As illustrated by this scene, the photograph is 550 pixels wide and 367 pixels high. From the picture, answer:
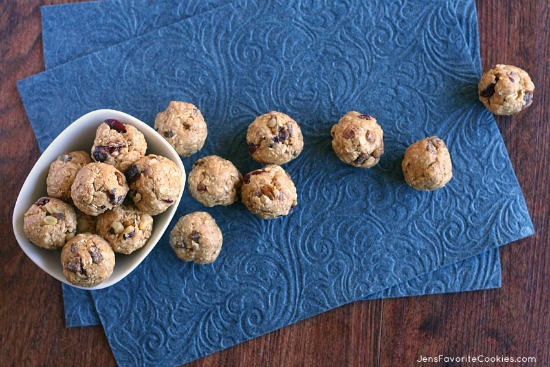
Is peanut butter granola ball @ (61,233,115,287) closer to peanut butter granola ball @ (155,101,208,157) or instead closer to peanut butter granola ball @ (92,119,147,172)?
peanut butter granola ball @ (92,119,147,172)

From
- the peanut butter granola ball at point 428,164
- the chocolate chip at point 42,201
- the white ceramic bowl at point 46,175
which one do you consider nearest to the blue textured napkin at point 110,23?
the peanut butter granola ball at point 428,164

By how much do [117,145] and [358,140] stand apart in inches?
23.6

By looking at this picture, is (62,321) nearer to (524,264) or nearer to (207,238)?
(207,238)

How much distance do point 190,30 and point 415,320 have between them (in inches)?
41.4

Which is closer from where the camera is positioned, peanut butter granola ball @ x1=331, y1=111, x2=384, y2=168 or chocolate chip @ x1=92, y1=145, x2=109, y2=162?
chocolate chip @ x1=92, y1=145, x2=109, y2=162

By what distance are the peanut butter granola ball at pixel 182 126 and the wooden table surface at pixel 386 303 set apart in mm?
426

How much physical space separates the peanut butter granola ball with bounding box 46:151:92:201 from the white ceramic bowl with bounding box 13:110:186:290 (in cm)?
3

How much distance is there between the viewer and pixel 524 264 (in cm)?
153

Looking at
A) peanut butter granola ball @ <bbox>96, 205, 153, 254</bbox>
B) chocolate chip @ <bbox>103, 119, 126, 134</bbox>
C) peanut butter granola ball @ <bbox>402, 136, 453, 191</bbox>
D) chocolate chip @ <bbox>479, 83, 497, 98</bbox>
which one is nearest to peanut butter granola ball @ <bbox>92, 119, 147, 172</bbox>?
chocolate chip @ <bbox>103, 119, 126, 134</bbox>

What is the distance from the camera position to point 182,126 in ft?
4.46

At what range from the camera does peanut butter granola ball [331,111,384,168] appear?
1.38 metres

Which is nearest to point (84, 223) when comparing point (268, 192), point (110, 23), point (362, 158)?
point (268, 192)

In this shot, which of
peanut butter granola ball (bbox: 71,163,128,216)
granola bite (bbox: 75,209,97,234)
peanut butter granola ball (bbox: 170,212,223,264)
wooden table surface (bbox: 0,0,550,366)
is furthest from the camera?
wooden table surface (bbox: 0,0,550,366)

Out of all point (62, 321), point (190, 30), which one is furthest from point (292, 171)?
point (62, 321)
